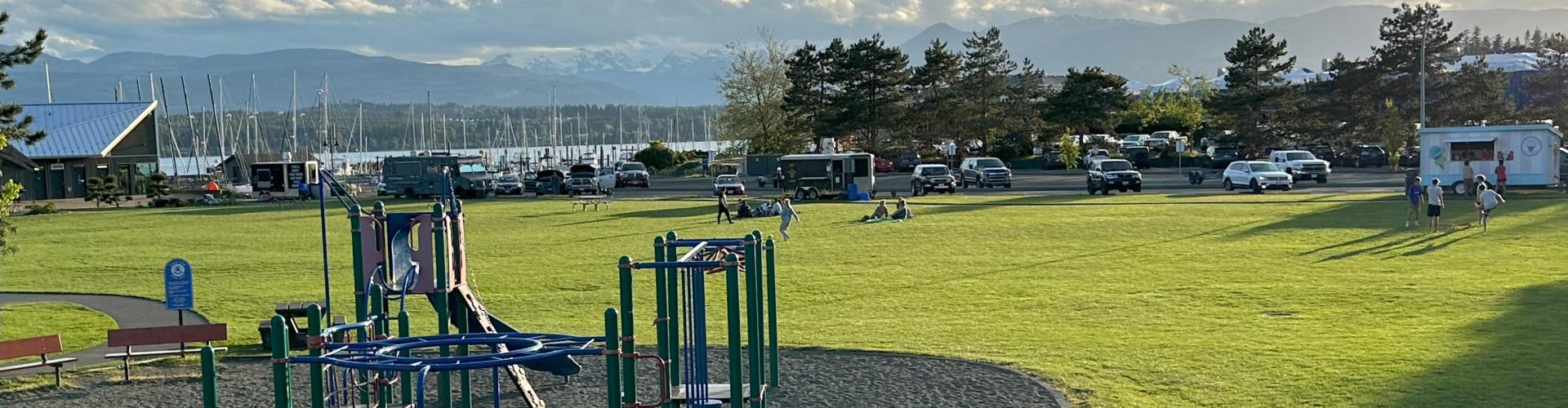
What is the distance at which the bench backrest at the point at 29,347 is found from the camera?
1448 cm

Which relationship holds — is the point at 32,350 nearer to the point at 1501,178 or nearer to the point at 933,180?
the point at 1501,178

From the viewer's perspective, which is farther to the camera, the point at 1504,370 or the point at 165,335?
the point at 165,335

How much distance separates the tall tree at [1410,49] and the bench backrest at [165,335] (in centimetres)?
6886

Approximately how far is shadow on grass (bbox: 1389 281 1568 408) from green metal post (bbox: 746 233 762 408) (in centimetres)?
552

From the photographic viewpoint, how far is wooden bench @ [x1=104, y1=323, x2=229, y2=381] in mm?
15117

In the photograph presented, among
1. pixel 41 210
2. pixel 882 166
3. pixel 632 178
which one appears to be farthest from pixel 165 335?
pixel 882 166

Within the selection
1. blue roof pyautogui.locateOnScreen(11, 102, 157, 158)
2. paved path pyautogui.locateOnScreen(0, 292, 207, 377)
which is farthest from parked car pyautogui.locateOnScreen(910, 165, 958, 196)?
blue roof pyautogui.locateOnScreen(11, 102, 157, 158)

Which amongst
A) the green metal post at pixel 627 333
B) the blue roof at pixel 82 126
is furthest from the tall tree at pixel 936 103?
the green metal post at pixel 627 333

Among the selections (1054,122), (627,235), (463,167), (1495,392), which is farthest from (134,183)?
(1495,392)

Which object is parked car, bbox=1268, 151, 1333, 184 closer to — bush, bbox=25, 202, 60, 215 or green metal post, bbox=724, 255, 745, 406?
green metal post, bbox=724, 255, 745, 406

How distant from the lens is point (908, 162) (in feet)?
276

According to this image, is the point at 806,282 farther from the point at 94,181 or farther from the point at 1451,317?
the point at 94,181

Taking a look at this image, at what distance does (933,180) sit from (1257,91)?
2978 centimetres

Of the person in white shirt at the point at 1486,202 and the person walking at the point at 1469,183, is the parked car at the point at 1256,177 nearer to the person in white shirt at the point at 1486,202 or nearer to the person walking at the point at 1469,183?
the person walking at the point at 1469,183
